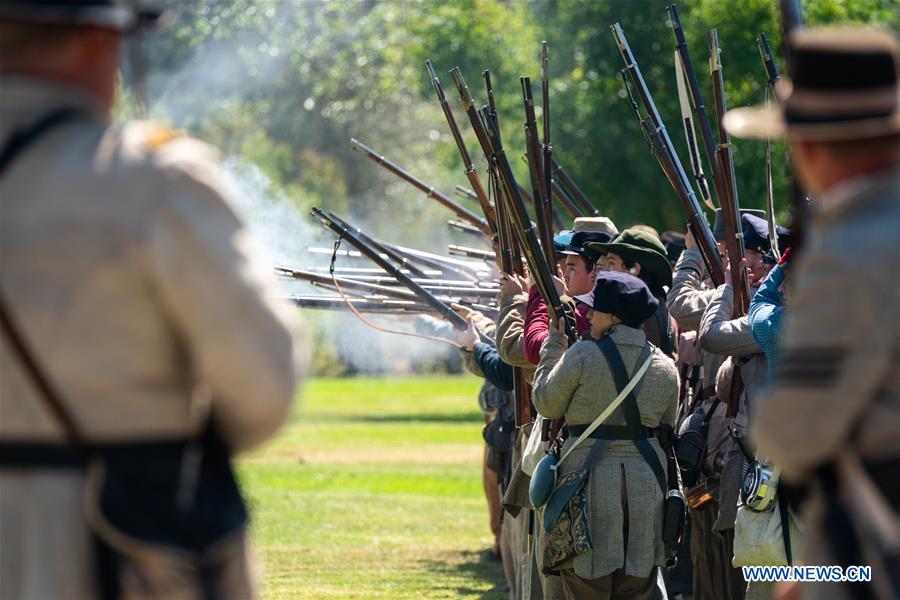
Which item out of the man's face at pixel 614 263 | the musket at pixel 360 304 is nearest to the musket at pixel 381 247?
Result: the musket at pixel 360 304

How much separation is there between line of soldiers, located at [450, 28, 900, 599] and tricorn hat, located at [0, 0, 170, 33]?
4.31 ft

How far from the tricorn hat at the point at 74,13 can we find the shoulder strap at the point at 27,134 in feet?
0.61

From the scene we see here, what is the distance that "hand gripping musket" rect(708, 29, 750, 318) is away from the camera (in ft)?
23.5

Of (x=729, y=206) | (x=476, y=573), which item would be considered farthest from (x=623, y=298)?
(x=476, y=573)

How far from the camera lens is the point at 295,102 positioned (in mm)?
41406

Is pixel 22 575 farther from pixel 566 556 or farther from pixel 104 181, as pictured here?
pixel 566 556

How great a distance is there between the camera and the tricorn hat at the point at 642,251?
750 centimetres

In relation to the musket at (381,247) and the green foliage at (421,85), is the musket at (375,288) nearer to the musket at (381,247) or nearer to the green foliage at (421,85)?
the musket at (381,247)

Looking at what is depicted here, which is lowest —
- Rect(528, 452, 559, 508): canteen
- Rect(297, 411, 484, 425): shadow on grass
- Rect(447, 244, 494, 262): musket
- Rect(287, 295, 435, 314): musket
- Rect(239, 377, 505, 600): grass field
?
Rect(297, 411, 484, 425): shadow on grass

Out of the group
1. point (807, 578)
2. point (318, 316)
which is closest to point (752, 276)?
point (807, 578)

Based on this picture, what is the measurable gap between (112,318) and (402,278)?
18.9 feet

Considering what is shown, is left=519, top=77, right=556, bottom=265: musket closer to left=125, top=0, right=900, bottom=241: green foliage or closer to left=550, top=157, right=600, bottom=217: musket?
left=550, top=157, right=600, bottom=217: musket

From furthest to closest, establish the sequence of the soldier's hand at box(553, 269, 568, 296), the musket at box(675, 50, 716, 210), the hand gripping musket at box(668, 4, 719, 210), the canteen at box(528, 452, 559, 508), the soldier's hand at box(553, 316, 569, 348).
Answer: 1. the musket at box(675, 50, 716, 210)
2. the hand gripping musket at box(668, 4, 719, 210)
3. the soldier's hand at box(553, 269, 568, 296)
4. the soldier's hand at box(553, 316, 569, 348)
5. the canteen at box(528, 452, 559, 508)

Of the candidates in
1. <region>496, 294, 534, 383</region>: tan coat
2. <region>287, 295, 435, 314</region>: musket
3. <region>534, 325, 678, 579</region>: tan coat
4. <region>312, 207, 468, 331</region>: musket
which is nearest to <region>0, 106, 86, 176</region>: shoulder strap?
<region>534, 325, 678, 579</region>: tan coat
